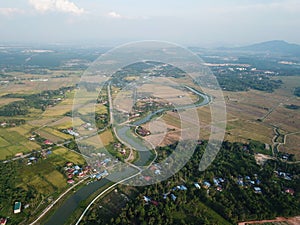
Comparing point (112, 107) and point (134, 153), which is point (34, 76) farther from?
point (134, 153)

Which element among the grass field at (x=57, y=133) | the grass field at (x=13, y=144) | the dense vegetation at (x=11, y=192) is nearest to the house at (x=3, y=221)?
the dense vegetation at (x=11, y=192)

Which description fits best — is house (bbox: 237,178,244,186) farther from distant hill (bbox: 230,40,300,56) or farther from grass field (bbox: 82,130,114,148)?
distant hill (bbox: 230,40,300,56)

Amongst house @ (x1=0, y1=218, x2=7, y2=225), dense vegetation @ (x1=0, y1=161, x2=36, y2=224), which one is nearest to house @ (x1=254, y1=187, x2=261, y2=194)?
dense vegetation @ (x1=0, y1=161, x2=36, y2=224)

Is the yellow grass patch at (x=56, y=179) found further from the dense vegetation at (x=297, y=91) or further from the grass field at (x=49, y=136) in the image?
the dense vegetation at (x=297, y=91)

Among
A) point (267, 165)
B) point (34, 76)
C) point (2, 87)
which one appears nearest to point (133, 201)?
point (267, 165)

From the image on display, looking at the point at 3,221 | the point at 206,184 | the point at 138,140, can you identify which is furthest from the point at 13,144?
the point at 206,184

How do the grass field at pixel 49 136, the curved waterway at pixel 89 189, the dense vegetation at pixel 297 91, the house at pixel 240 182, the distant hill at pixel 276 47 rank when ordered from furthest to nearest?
1. the distant hill at pixel 276 47
2. the dense vegetation at pixel 297 91
3. the grass field at pixel 49 136
4. the house at pixel 240 182
5. the curved waterway at pixel 89 189

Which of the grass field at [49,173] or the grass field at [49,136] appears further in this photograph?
the grass field at [49,136]

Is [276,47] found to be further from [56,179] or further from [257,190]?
[56,179]
